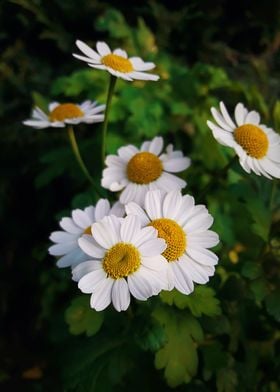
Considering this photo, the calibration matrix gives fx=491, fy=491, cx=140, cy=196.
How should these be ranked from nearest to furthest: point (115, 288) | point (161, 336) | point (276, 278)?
1. point (115, 288)
2. point (161, 336)
3. point (276, 278)

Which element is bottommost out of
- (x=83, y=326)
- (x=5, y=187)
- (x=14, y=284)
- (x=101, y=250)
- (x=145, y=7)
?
(x=14, y=284)

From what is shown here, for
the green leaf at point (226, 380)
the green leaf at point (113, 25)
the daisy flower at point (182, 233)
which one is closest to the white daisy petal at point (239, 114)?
the daisy flower at point (182, 233)

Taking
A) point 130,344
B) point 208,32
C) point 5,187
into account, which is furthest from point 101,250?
point 208,32

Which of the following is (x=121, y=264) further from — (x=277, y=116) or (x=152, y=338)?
(x=277, y=116)

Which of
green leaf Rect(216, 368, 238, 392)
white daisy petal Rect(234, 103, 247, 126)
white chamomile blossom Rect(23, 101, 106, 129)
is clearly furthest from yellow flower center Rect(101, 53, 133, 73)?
green leaf Rect(216, 368, 238, 392)

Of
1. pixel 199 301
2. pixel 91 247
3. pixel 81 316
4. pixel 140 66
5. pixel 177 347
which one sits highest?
pixel 140 66

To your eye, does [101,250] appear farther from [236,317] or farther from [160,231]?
[236,317]

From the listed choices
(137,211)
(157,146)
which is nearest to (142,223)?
(137,211)
